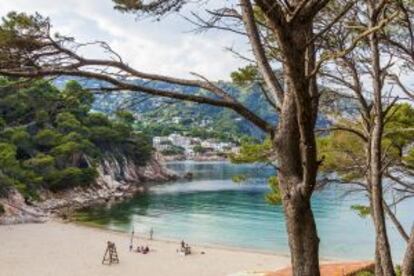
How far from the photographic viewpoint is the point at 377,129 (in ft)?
22.8

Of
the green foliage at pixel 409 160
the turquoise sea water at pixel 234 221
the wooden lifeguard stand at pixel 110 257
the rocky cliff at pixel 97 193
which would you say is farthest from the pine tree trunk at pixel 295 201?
the rocky cliff at pixel 97 193

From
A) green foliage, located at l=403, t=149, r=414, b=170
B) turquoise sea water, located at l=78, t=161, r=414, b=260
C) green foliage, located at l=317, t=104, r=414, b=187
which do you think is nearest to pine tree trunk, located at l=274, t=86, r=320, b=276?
→ green foliage, located at l=317, t=104, r=414, b=187

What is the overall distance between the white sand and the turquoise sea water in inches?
164

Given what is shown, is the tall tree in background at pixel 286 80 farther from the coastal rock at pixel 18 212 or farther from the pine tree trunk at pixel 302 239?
the coastal rock at pixel 18 212

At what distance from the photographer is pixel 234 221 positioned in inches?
1699

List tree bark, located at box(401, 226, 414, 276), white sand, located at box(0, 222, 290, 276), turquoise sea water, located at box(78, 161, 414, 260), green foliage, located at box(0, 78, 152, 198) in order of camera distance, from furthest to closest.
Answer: green foliage, located at box(0, 78, 152, 198) < turquoise sea water, located at box(78, 161, 414, 260) < white sand, located at box(0, 222, 290, 276) < tree bark, located at box(401, 226, 414, 276)

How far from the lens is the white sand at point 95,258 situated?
2298 cm

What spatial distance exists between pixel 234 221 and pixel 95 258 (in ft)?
62.2

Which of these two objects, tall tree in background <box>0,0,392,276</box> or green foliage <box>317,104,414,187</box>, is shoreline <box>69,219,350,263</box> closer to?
green foliage <box>317,104,414,187</box>

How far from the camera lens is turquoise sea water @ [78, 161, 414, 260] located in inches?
1356

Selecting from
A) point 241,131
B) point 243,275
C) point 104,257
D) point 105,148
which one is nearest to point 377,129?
point 243,275

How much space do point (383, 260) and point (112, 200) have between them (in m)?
48.0

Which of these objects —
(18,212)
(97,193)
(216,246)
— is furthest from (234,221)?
(97,193)

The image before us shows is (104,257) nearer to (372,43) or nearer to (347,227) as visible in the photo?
(372,43)
